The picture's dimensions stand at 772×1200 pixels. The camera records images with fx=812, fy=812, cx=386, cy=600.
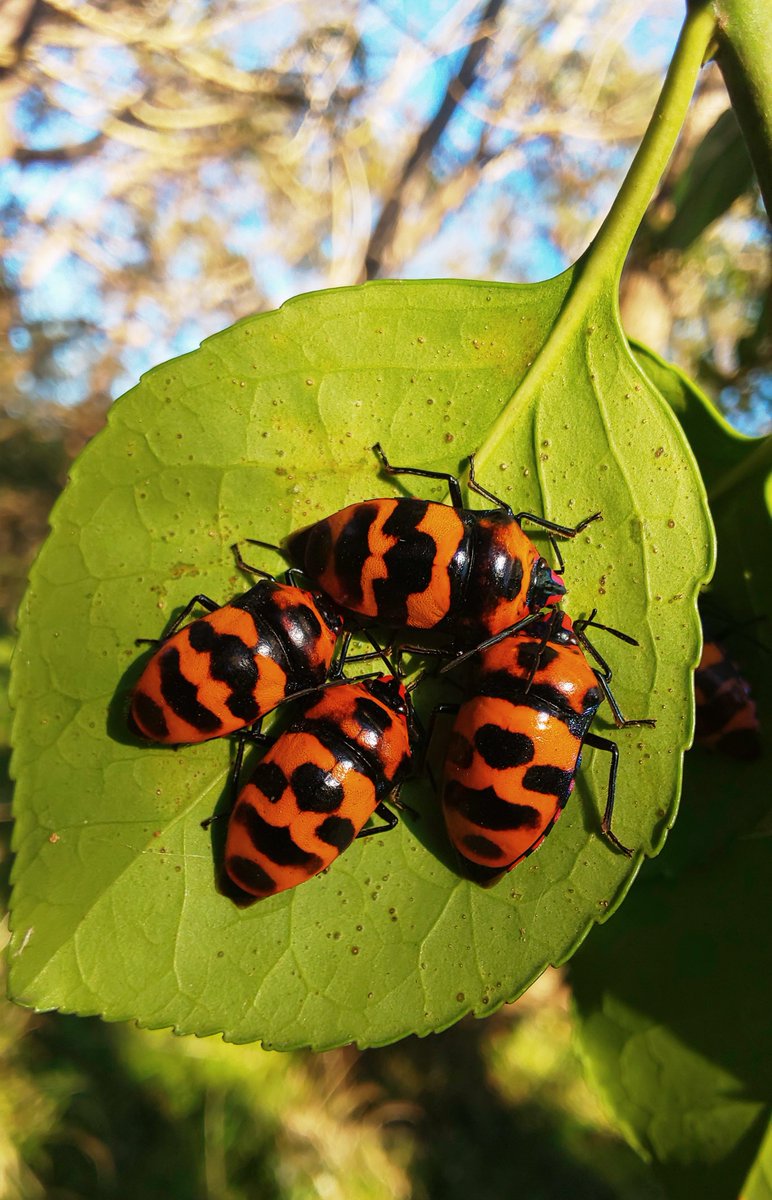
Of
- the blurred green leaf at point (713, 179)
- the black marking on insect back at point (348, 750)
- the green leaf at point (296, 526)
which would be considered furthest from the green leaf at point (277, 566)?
the blurred green leaf at point (713, 179)

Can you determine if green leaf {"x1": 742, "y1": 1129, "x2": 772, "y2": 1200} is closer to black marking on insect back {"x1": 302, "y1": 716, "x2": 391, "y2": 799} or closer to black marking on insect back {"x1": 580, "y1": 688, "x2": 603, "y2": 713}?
black marking on insect back {"x1": 580, "y1": 688, "x2": 603, "y2": 713}

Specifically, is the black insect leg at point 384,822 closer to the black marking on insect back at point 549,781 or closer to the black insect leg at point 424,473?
the black marking on insect back at point 549,781

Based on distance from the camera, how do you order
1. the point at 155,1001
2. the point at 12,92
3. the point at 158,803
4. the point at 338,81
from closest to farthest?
the point at 155,1001, the point at 158,803, the point at 12,92, the point at 338,81

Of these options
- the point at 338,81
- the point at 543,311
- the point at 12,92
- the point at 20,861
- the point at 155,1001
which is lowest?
the point at 155,1001

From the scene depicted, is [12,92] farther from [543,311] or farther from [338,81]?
[543,311]

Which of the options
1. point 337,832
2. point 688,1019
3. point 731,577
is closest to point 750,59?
point 731,577

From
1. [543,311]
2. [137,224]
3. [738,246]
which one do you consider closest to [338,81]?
[137,224]

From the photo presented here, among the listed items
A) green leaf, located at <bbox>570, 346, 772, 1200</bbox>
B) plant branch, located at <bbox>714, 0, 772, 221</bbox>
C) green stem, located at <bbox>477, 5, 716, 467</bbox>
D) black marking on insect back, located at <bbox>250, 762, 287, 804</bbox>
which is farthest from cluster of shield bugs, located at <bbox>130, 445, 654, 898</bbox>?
plant branch, located at <bbox>714, 0, 772, 221</bbox>
